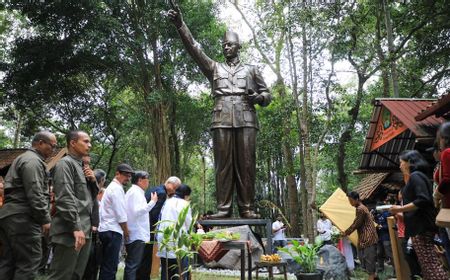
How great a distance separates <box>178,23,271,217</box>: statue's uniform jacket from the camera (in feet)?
18.8

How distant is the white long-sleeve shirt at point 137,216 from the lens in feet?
16.0

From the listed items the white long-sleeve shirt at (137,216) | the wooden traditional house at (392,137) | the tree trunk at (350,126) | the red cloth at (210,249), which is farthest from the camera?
the tree trunk at (350,126)

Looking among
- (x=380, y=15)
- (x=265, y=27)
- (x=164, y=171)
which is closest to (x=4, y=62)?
(x=164, y=171)

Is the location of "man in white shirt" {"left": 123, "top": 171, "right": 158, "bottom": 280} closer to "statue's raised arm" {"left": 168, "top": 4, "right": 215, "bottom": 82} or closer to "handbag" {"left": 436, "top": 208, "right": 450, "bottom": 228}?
"statue's raised arm" {"left": 168, "top": 4, "right": 215, "bottom": 82}

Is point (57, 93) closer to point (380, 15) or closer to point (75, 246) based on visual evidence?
point (380, 15)

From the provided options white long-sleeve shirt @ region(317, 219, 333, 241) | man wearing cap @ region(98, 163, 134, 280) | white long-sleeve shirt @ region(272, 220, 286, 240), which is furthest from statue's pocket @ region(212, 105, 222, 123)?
white long-sleeve shirt @ region(272, 220, 286, 240)

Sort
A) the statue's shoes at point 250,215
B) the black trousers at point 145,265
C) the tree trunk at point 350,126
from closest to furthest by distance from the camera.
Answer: the black trousers at point 145,265 → the statue's shoes at point 250,215 → the tree trunk at point 350,126

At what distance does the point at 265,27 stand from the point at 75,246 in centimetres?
1043

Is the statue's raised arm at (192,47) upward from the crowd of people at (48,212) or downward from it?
upward

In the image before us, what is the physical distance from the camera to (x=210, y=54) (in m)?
13.8

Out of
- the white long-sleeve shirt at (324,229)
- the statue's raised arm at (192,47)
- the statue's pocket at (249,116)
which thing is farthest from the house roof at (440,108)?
the white long-sleeve shirt at (324,229)

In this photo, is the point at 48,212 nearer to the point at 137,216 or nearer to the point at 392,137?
the point at 137,216

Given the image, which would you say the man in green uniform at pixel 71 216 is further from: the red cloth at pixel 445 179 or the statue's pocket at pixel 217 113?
the red cloth at pixel 445 179

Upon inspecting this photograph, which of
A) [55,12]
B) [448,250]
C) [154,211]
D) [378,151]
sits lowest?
[448,250]
